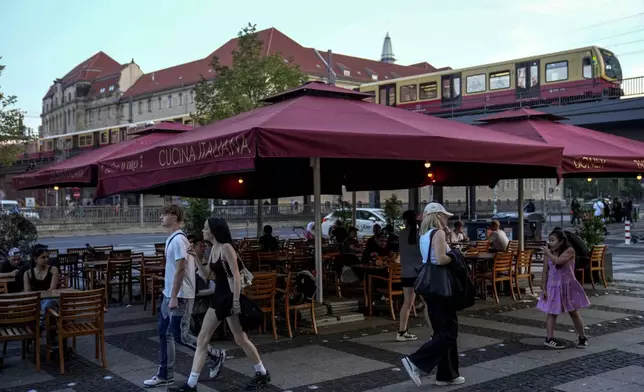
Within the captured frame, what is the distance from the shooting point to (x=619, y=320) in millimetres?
9805

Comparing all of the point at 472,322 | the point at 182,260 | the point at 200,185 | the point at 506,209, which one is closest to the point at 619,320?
the point at 472,322

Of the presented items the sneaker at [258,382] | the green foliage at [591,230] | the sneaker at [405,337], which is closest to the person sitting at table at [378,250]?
the sneaker at [405,337]

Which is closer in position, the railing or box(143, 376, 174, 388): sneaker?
box(143, 376, 174, 388): sneaker

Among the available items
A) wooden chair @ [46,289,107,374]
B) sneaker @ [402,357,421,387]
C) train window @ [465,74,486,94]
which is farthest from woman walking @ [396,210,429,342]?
train window @ [465,74,486,94]

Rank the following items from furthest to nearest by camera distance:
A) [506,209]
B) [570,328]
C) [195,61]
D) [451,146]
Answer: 1. [195,61]
2. [506,209]
3. [570,328]
4. [451,146]

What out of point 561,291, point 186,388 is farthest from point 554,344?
point 186,388

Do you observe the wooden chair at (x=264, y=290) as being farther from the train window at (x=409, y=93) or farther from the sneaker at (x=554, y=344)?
the train window at (x=409, y=93)

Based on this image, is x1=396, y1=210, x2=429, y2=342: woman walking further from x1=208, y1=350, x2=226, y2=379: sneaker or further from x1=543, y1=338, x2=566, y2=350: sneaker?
x1=208, y1=350, x2=226, y2=379: sneaker

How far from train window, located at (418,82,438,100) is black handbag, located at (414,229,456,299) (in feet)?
86.3

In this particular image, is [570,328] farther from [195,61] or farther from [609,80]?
[195,61]

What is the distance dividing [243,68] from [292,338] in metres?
22.3

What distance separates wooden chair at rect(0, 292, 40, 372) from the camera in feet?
22.8

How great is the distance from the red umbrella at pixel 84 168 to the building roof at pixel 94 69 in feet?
360

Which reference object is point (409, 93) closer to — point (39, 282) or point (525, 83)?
point (525, 83)
